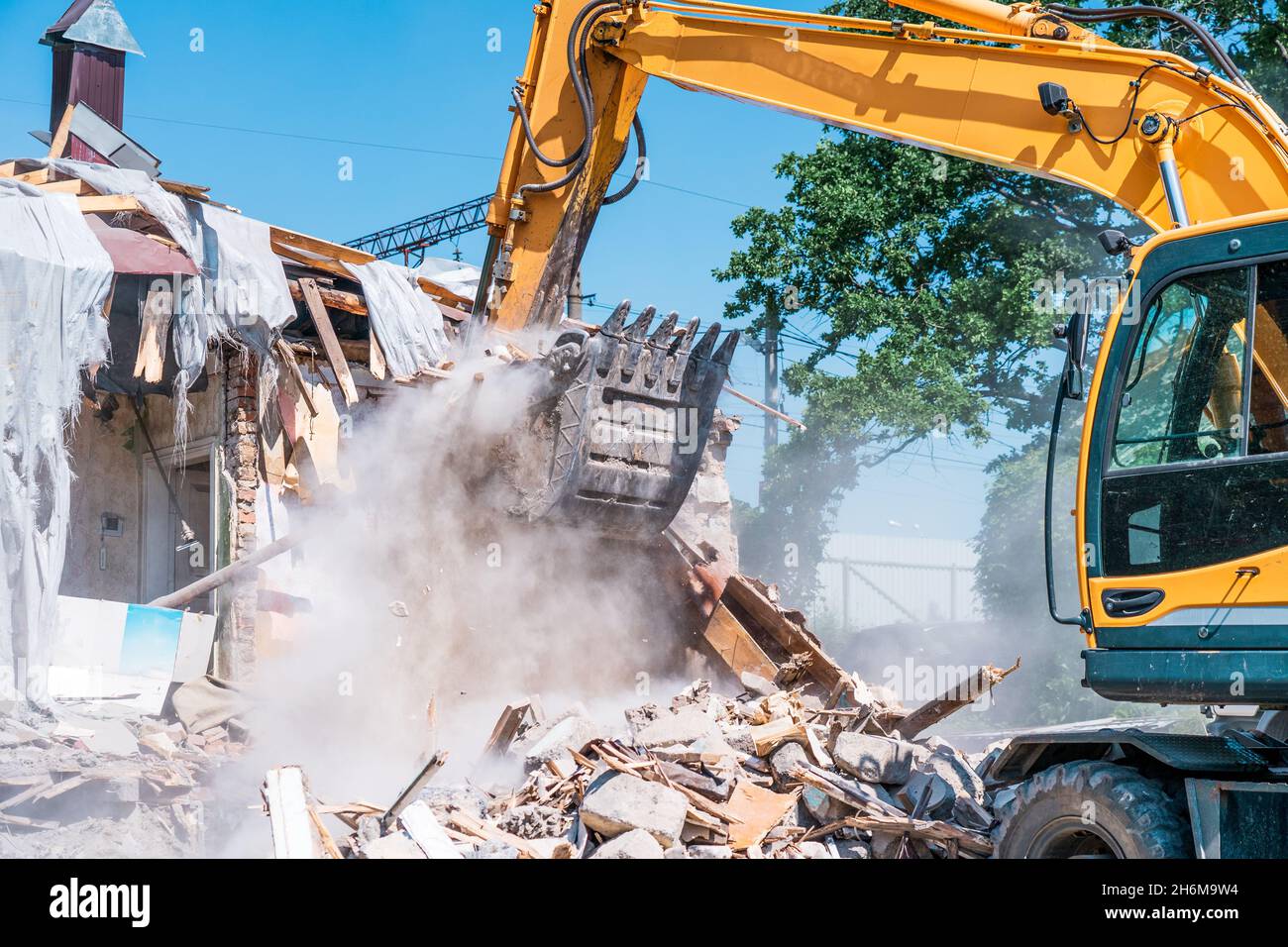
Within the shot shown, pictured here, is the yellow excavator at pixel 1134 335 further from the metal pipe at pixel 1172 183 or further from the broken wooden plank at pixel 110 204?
the broken wooden plank at pixel 110 204

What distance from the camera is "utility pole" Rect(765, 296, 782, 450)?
17766 millimetres

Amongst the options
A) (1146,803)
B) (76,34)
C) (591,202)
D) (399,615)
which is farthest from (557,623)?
(76,34)

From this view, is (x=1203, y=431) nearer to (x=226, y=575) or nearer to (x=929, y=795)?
(x=929, y=795)

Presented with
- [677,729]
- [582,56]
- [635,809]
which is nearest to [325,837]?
[635,809]

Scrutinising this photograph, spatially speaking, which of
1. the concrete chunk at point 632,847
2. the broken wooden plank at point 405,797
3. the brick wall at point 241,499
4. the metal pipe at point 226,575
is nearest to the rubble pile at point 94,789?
the broken wooden plank at point 405,797

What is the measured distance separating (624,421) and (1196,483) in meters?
4.25

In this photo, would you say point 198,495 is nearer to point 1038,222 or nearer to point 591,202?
point 591,202

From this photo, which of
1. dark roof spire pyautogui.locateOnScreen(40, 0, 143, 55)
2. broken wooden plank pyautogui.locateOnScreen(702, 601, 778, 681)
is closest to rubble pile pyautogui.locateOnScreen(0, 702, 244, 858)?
broken wooden plank pyautogui.locateOnScreen(702, 601, 778, 681)

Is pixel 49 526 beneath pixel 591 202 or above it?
beneath

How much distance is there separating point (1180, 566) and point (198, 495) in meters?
10.2

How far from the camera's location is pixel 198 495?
483 inches

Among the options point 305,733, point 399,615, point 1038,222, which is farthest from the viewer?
point 1038,222

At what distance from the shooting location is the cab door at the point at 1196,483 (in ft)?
14.1

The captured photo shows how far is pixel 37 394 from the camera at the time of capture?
782 centimetres
